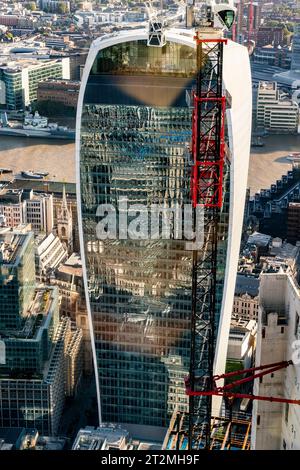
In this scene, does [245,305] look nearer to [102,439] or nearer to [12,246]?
[12,246]

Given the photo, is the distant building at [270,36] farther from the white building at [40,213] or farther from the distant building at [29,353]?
the distant building at [29,353]

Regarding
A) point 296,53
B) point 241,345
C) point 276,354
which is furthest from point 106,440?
point 296,53

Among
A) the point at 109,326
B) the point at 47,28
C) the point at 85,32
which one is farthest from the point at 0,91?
the point at 109,326

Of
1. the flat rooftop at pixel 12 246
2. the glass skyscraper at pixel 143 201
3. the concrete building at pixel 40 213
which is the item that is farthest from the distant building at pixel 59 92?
the glass skyscraper at pixel 143 201

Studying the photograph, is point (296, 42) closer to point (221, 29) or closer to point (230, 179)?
point (230, 179)

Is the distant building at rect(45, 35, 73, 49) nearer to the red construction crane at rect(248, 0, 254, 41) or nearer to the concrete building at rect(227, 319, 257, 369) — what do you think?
the red construction crane at rect(248, 0, 254, 41)
